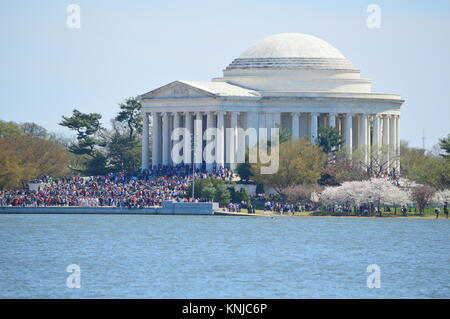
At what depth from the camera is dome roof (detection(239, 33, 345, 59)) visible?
189 metres

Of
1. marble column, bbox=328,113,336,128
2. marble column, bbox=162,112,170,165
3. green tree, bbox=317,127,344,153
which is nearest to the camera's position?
green tree, bbox=317,127,344,153

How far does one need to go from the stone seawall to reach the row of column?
22.9 metres

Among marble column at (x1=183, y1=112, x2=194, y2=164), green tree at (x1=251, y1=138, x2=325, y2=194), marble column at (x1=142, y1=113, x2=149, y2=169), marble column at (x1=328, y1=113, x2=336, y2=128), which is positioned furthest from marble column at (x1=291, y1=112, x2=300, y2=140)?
green tree at (x1=251, y1=138, x2=325, y2=194)

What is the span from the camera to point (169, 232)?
133625 millimetres

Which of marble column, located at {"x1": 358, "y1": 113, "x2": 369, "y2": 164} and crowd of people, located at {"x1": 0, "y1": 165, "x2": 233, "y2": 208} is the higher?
marble column, located at {"x1": 358, "y1": 113, "x2": 369, "y2": 164}

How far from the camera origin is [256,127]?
18375 cm

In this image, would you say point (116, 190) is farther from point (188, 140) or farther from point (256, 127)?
point (256, 127)

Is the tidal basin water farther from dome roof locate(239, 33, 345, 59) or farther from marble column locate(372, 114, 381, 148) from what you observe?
dome roof locate(239, 33, 345, 59)

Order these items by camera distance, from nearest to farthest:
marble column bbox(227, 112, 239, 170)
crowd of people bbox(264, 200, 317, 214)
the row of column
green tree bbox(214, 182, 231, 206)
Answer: crowd of people bbox(264, 200, 317, 214)
green tree bbox(214, 182, 231, 206)
the row of column
marble column bbox(227, 112, 239, 170)

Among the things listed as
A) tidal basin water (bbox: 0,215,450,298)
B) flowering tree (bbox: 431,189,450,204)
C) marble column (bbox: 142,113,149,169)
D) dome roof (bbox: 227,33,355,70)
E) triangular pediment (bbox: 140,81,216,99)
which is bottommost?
tidal basin water (bbox: 0,215,450,298)

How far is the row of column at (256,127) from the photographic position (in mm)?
180625

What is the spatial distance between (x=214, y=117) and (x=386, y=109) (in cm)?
2113

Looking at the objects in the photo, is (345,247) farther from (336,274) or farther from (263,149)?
(263,149)
